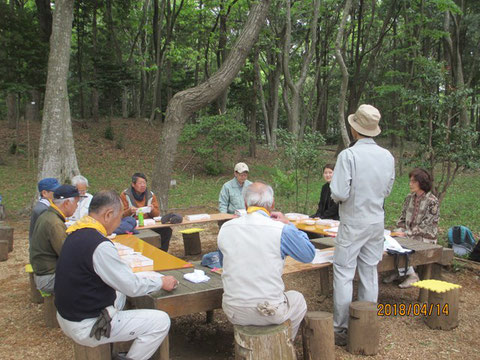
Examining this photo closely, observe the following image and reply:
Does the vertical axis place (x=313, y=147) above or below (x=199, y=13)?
below

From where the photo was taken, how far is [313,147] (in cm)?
878

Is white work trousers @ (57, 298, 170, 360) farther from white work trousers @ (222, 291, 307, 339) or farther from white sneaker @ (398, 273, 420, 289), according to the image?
white sneaker @ (398, 273, 420, 289)

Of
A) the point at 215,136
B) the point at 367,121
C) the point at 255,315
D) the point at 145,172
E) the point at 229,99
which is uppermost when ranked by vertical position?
the point at 229,99

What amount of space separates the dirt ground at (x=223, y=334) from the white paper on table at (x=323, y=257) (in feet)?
2.52

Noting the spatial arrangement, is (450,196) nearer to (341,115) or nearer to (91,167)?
(341,115)

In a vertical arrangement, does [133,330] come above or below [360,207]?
below

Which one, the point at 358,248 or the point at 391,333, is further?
the point at 391,333

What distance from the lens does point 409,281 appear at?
540 centimetres

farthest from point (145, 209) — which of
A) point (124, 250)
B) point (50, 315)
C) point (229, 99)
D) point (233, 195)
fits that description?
point (229, 99)

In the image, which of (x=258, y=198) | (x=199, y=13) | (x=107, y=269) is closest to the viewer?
(x=107, y=269)

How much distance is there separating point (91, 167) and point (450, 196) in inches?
488

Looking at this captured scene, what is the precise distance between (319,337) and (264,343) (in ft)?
2.19

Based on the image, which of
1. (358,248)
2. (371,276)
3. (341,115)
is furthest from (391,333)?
(341,115)

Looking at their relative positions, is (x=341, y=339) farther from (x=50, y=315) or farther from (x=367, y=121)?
(x=50, y=315)
